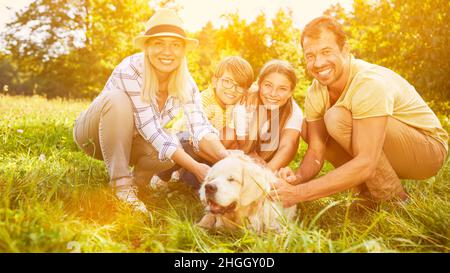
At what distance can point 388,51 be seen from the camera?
688 cm

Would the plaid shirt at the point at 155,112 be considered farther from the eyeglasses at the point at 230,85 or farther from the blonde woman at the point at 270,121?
the eyeglasses at the point at 230,85

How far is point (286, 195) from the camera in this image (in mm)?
2641

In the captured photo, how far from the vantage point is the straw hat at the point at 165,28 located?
122 inches

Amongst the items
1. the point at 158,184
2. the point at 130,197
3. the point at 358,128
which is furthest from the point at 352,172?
the point at 158,184

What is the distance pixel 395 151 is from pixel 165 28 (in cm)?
196

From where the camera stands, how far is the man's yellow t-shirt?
2.65 metres

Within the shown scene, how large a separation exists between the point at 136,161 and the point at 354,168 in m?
1.91

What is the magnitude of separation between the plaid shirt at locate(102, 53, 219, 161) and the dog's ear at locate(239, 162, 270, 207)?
66 cm

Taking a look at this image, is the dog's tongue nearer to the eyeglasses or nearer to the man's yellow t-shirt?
the man's yellow t-shirt

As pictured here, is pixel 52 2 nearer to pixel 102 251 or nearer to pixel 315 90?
pixel 315 90

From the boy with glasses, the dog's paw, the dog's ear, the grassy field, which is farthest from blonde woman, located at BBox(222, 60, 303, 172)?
the dog's paw

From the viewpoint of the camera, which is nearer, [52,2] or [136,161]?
[136,161]
